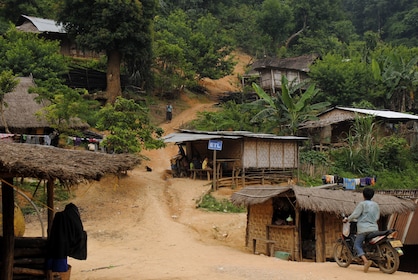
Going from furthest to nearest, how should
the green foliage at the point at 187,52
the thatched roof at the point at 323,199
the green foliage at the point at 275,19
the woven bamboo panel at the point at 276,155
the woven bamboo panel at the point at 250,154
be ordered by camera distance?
the green foliage at the point at 275,19
the green foliage at the point at 187,52
the woven bamboo panel at the point at 276,155
the woven bamboo panel at the point at 250,154
the thatched roof at the point at 323,199

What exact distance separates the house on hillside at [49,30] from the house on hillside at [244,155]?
15004 millimetres

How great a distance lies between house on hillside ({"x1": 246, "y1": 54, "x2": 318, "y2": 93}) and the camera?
38375 mm

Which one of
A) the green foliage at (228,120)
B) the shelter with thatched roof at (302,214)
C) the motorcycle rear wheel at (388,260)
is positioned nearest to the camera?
the motorcycle rear wheel at (388,260)

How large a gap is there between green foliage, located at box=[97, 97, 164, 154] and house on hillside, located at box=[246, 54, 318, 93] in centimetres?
1833

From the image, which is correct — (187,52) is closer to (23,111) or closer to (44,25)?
(44,25)

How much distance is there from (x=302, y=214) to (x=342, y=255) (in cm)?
383

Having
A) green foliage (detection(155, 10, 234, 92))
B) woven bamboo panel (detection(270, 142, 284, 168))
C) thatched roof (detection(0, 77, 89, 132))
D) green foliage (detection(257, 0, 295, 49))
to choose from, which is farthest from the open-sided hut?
green foliage (detection(257, 0, 295, 49))

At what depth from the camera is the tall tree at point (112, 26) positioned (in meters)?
29.0

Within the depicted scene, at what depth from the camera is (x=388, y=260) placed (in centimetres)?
881

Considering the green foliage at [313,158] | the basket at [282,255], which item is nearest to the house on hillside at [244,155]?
the green foliage at [313,158]

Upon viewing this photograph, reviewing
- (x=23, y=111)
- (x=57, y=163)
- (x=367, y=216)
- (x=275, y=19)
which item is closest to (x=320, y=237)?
(x=367, y=216)

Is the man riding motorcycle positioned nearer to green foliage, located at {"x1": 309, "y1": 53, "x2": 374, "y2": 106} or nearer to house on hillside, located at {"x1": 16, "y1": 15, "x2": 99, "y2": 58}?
green foliage, located at {"x1": 309, "y1": 53, "x2": 374, "y2": 106}

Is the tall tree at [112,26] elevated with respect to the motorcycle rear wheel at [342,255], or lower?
elevated

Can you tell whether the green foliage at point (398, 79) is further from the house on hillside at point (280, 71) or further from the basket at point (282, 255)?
the basket at point (282, 255)
